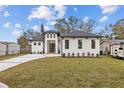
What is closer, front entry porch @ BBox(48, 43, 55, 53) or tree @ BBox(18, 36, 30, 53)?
front entry porch @ BBox(48, 43, 55, 53)

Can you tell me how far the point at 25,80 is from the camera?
7.59 metres

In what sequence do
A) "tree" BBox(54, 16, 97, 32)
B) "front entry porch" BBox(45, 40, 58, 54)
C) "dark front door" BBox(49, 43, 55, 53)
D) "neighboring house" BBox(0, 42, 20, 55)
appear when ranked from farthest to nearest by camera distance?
"tree" BBox(54, 16, 97, 32), "dark front door" BBox(49, 43, 55, 53), "front entry porch" BBox(45, 40, 58, 54), "neighboring house" BBox(0, 42, 20, 55)

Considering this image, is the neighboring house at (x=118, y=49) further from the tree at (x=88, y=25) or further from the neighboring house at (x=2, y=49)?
the neighboring house at (x=2, y=49)

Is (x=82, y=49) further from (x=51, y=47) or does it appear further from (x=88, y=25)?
(x=88, y=25)

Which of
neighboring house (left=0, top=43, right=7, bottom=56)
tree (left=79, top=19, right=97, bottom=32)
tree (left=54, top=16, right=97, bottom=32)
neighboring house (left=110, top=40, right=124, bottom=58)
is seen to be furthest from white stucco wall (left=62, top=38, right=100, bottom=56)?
tree (left=79, top=19, right=97, bottom=32)

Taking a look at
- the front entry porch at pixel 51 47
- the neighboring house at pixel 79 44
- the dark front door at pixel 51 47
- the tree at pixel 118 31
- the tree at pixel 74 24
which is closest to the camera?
the neighboring house at pixel 79 44

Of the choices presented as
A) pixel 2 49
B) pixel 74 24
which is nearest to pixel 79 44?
pixel 2 49

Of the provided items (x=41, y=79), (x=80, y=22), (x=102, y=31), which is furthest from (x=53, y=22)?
(x=41, y=79)

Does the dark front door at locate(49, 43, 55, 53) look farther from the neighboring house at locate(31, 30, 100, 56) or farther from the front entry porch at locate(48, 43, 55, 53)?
the neighboring house at locate(31, 30, 100, 56)

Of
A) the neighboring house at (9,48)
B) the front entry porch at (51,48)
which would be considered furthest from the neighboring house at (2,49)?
the front entry porch at (51,48)
